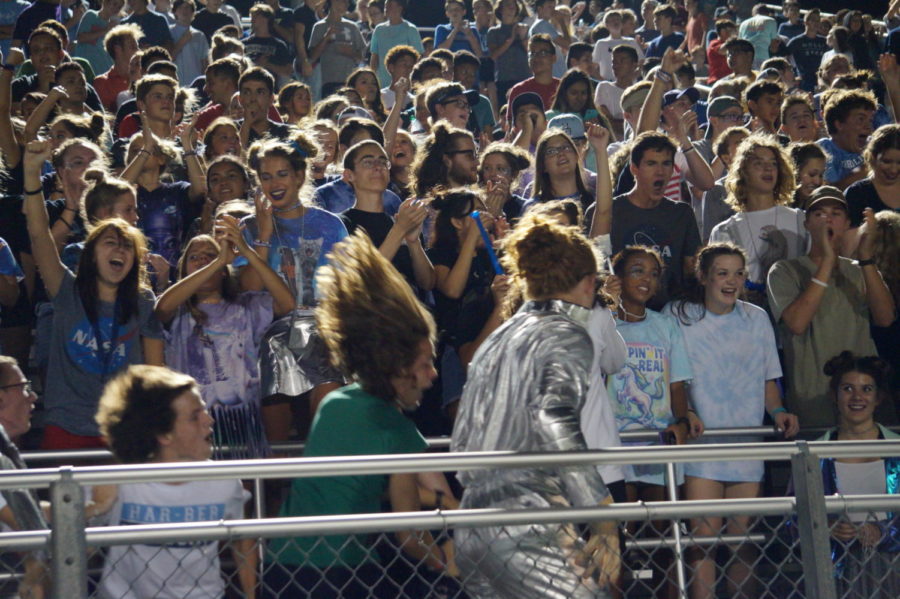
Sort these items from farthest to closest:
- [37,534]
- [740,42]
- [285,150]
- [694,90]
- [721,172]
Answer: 1. [740,42]
2. [694,90]
3. [721,172]
4. [285,150]
5. [37,534]

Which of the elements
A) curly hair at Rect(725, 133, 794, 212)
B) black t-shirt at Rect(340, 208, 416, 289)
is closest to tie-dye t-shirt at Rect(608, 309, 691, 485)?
black t-shirt at Rect(340, 208, 416, 289)

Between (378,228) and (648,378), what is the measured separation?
1709mm

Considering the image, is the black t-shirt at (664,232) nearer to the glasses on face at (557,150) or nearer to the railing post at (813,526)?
the glasses on face at (557,150)

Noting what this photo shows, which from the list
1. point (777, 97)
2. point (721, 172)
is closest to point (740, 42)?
point (777, 97)

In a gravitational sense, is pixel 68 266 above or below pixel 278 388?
above

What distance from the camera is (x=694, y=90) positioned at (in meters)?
11.2

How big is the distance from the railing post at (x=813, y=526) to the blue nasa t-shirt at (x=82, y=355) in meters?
3.51

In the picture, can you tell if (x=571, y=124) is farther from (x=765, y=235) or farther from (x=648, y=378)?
(x=648, y=378)

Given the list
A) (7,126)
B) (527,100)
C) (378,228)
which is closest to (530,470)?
(378,228)

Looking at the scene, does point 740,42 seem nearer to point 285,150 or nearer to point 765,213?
point 765,213

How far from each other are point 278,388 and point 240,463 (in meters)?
2.79

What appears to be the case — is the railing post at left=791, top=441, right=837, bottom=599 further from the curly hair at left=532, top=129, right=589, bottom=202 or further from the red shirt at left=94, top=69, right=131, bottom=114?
the red shirt at left=94, top=69, right=131, bottom=114

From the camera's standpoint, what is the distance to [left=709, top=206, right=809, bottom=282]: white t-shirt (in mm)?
→ 7348

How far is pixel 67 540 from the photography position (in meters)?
3.34
